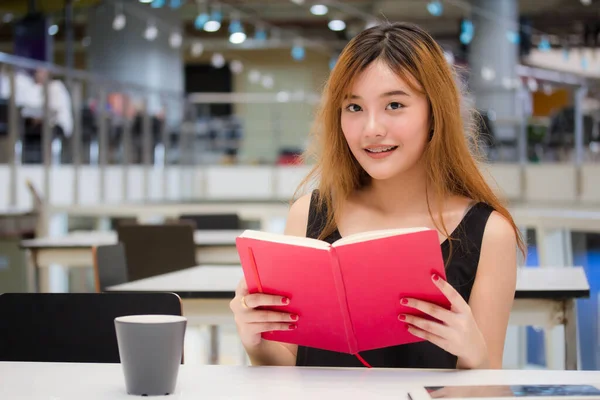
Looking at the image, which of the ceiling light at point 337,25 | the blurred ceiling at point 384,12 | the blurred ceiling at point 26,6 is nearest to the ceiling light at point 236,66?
the blurred ceiling at point 384,12

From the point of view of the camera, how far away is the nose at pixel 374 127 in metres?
1.37

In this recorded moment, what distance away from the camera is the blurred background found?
15.5ft

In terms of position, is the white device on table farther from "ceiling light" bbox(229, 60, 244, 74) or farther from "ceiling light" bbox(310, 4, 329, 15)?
"ceiling light" bbox(229, 60, 244, 74)

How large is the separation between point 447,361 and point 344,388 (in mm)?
480

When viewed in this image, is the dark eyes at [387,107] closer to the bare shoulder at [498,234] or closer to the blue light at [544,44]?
the bare shoulder at [498,234]

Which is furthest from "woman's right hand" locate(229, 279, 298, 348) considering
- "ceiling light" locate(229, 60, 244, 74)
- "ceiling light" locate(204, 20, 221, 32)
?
"ceiling light" locate(229, 60, 244, 74)

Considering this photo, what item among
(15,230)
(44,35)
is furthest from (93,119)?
(44,35)

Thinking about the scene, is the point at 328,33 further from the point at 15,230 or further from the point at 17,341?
the point at 17,341

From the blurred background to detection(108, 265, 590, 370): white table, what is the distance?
1.12 ft

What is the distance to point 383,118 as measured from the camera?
54.8 inches

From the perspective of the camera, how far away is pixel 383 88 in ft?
4.59

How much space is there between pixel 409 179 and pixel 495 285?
0.27 meters

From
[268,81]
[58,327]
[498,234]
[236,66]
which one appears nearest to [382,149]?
[498,234]

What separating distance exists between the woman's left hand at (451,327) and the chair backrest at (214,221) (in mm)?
3565
